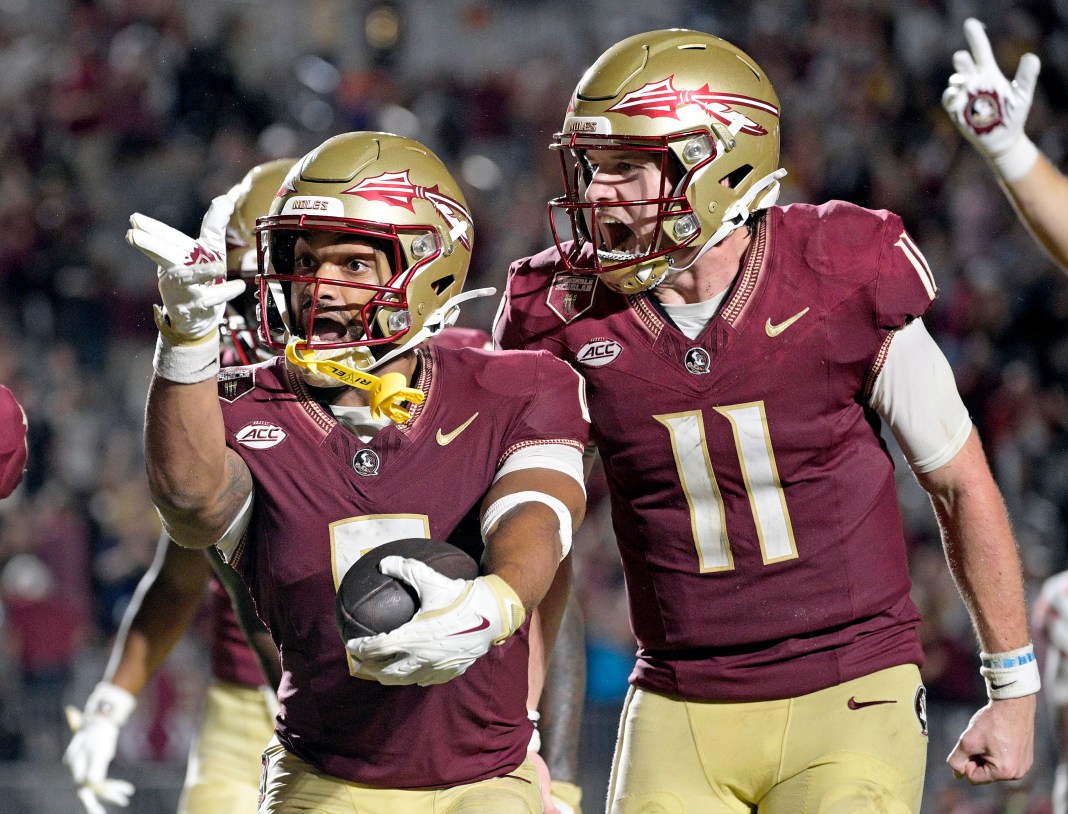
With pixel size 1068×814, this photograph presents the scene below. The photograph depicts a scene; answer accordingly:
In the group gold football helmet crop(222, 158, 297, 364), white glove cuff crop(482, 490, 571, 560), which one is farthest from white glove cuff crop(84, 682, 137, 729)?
white glove cuff crop(482, 490, 571, 560)

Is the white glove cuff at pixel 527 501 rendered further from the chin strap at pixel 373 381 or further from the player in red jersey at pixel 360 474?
the chin strap at pixel 373 381

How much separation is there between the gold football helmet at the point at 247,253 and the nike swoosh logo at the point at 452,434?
135 cm

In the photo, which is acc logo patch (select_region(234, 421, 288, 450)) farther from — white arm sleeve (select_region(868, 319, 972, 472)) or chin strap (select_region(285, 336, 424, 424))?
white arm sleeve (select_region(868, 319, 972, 472))

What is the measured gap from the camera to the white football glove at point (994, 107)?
2.92 m

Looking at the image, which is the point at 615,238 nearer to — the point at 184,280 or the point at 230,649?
the point at 184,280

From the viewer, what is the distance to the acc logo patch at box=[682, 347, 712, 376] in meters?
3.14

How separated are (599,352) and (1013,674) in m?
1.03

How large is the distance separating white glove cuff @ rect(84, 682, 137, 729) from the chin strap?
1.92 metres

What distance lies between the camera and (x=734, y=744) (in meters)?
3.06

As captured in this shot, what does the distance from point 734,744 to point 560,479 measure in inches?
26.1

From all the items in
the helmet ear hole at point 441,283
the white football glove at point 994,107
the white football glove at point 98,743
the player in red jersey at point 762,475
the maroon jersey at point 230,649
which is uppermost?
the white football glove at point 994,107

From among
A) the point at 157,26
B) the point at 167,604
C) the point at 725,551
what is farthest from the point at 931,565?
the point at 157,26

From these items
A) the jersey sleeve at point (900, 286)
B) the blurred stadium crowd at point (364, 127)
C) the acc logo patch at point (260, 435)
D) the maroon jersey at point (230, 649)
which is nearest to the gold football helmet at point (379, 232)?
the acc logo patch at point (260, 435)

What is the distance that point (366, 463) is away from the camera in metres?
2.90
